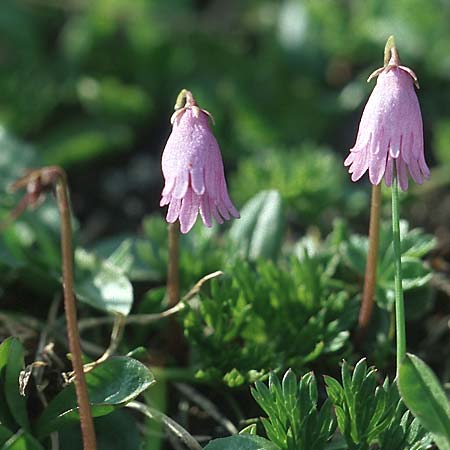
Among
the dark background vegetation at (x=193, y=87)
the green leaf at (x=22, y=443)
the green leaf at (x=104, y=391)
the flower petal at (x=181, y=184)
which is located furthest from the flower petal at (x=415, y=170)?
the dark background vegetation at (x=193, y=87)

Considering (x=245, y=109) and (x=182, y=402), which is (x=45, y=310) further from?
(x=245, y=109)

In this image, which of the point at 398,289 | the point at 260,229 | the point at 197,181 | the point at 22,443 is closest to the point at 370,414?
the point at 398,289

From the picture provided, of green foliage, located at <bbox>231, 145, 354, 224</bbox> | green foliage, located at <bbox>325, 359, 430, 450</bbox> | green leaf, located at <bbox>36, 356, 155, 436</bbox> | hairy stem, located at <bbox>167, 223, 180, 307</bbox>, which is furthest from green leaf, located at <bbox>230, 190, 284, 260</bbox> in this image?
green foliage, located at <bbox>325, 359, 430, 450</bbox>

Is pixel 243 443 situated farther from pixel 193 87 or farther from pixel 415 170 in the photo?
pixel 193 87

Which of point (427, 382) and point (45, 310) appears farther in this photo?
point (45, 310)

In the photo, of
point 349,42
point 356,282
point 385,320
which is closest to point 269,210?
point 356,282

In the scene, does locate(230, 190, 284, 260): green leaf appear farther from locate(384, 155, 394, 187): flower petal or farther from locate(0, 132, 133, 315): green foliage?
locate(384, 155, 394, 187): flower petal
